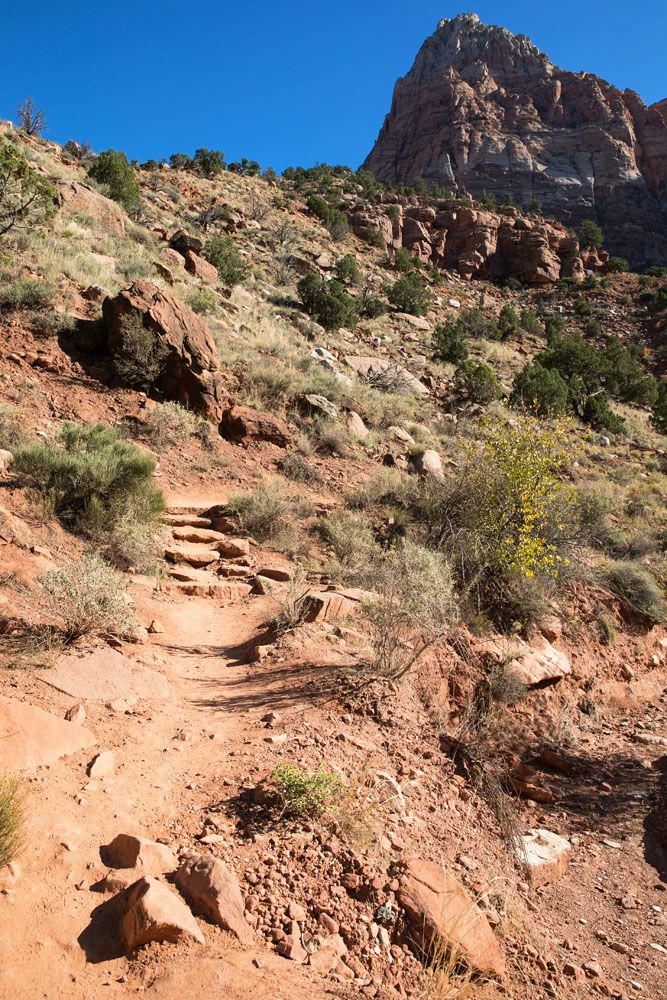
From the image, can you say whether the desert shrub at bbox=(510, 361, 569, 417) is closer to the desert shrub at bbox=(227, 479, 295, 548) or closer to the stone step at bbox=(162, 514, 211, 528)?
the desert shrub at bbox=(227, 479, 295, 548)

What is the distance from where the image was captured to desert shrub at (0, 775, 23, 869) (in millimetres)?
2338

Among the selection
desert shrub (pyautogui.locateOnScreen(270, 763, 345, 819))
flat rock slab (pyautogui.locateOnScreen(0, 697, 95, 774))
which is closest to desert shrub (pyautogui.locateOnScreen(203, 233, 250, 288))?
flat rock slab (pyautogui.locateOnScreen(0, 697, 95, 774))

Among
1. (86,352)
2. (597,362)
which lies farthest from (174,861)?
(597,362)

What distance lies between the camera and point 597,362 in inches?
1076

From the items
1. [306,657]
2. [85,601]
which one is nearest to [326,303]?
[306,657]

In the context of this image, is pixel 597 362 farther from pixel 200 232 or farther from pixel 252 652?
pixel 252 652

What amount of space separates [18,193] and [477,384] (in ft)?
50.8

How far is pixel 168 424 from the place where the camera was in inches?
431

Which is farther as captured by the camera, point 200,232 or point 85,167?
point 200,232

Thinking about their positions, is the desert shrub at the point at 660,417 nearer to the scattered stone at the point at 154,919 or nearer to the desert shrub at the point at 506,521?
the desert shrub at the point at 506,521

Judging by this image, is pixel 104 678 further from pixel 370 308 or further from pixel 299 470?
pixel 370 308

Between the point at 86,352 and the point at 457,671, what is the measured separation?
10144 mm

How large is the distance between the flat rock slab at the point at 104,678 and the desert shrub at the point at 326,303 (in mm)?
20379

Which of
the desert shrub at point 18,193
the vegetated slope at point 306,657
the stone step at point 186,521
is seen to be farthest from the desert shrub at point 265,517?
the desert shrub at point 18,193
